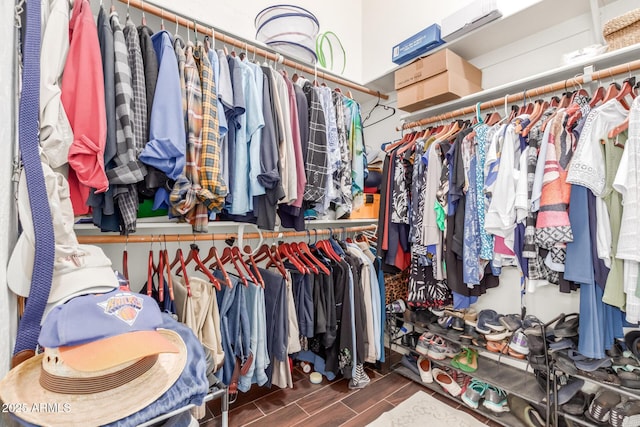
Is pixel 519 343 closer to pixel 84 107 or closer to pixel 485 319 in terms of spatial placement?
pixel 485 319

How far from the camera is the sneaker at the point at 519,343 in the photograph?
5.13 feet

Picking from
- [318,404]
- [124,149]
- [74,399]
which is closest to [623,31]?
[124,149]

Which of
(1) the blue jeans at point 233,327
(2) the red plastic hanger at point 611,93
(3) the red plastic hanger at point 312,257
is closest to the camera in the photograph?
(2) the red plastic hanger at point 611,93

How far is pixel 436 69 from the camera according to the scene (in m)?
1.83

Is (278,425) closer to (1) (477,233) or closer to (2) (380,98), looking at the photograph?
(1) (477,233)

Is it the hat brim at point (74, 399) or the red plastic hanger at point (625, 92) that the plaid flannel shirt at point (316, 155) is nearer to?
the hat brim at point (74, 399)

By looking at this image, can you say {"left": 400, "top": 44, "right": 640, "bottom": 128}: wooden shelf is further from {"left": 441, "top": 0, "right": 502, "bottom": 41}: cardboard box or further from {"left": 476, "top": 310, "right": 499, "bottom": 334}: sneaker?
{"left": 476, "top": 310, "right": 499, "bottom": 334}: sneaker

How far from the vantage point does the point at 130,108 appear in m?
1.09

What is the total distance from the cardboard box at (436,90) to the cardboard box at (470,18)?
0.24 meters

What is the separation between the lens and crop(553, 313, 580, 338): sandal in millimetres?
1423

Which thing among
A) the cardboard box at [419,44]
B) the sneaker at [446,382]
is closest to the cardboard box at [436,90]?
the cardboard box at [419,44]

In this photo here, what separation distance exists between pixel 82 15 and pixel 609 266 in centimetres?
225

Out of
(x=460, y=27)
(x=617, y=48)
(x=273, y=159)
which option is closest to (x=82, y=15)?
(x=273, y=159)

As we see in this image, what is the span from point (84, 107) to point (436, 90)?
1784 millimetres
